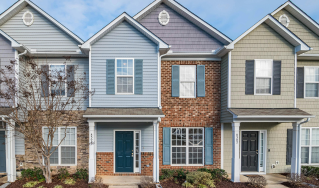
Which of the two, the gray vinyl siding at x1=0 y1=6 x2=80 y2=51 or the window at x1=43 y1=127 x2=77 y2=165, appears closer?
the window at x1=43 y1=127 x2=77 y2=165

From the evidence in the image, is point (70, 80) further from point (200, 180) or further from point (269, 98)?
point (269, 98)

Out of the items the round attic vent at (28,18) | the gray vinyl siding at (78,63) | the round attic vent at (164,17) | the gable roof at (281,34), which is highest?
the round attic vent at (164,17)

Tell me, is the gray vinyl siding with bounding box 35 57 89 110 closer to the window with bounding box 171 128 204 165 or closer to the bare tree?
the bare tree

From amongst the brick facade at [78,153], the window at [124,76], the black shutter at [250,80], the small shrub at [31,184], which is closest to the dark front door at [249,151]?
the black shutter at [250,80]

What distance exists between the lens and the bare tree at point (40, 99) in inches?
317

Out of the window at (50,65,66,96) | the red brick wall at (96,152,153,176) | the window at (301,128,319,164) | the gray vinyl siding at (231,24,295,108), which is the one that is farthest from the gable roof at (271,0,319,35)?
the window at (50,65,66,96)

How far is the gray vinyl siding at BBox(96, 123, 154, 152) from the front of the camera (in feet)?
30.8

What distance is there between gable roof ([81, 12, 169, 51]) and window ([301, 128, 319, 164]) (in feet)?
27.5

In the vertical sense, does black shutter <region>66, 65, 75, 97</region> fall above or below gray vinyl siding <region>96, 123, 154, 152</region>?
above

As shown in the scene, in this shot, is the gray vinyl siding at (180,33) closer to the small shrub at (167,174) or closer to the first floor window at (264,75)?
the first floor window at (264,75)

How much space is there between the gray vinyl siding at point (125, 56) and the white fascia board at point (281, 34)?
11.6 ft

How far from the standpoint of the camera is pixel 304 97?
32.8 feet

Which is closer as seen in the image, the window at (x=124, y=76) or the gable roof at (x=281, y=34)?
the gable roof at (x=281, y=34)

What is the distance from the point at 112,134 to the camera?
372 inches
